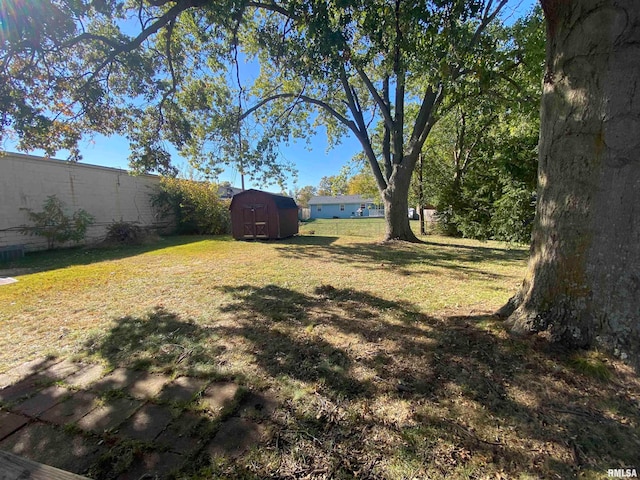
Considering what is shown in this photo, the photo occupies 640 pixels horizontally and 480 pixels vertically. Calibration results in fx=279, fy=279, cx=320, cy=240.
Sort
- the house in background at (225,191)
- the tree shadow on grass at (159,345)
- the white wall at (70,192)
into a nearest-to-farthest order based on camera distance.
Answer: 1. the tree shadow on grass at (159,345)
2. the white wall at (70,192)
3. the house in background at (225,191)

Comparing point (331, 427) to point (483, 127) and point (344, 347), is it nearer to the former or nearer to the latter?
point (344, 347)

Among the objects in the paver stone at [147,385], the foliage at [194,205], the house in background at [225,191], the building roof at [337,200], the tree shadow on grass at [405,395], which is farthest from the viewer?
the building roof at [337,200]

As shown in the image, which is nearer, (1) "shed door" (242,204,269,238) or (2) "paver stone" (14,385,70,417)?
(2) "paver stone" (14,385,70,417)

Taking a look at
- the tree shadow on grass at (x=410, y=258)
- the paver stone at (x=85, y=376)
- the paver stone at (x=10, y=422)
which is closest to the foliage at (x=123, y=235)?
the tree shadow on grass at (x=410, y=258)

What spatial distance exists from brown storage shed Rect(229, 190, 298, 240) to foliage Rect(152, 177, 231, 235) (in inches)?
141

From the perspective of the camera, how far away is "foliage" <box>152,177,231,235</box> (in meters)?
14.8

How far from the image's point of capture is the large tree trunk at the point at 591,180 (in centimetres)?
188

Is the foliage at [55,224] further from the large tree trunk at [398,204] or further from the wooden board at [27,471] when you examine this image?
the wooden board at [27,471]

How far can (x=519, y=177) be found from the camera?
7.65m

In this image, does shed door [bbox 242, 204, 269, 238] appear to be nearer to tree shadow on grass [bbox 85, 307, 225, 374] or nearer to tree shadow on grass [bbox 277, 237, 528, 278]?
tree shadow on grass [bbox 277, 237, 528, 278]

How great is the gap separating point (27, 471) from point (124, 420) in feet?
3.61

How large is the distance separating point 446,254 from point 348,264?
2969 mm

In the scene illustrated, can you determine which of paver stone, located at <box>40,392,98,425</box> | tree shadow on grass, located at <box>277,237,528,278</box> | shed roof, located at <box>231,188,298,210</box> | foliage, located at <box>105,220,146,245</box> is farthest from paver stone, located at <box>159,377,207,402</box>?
foliage, located at <box>105,220,146,245</box>

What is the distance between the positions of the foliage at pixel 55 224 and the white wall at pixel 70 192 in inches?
8.5
